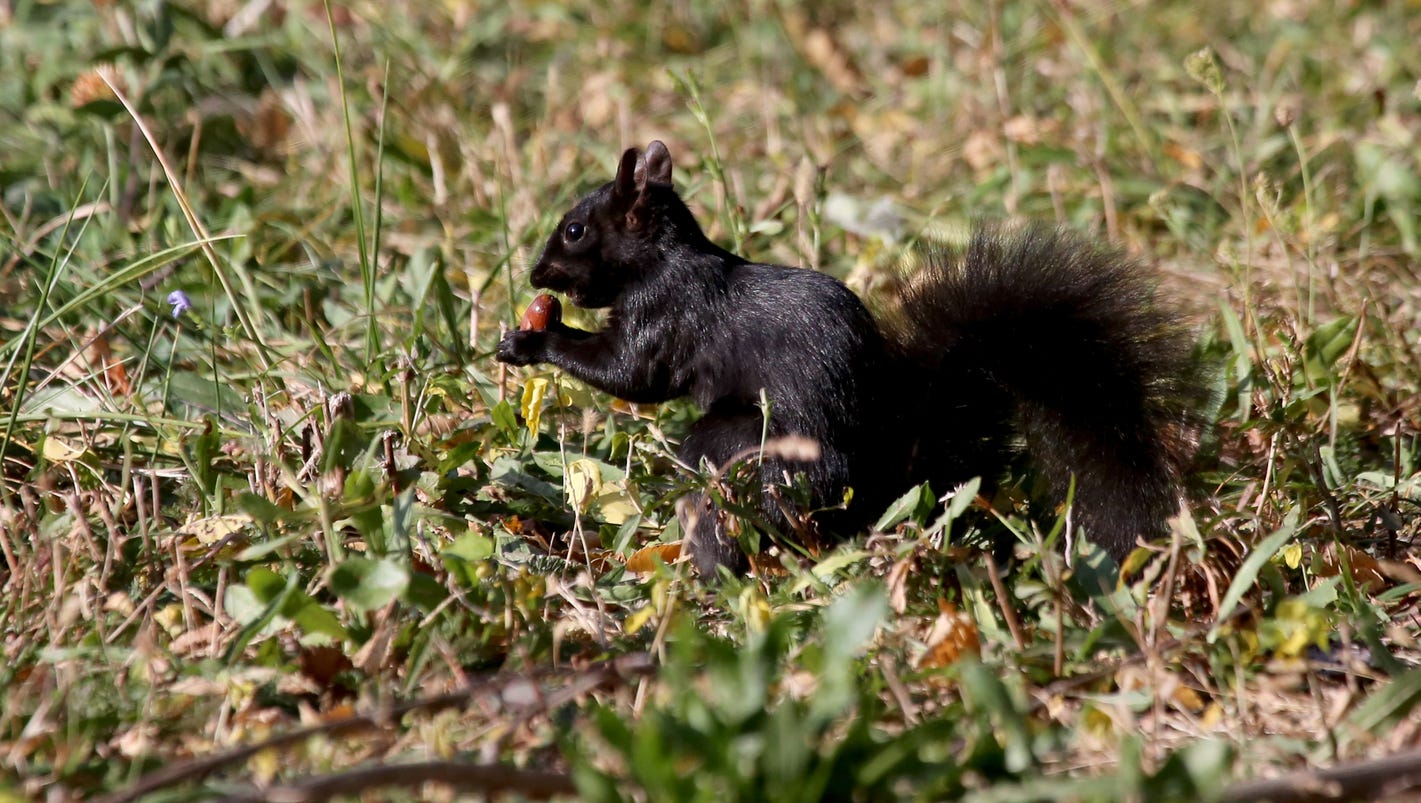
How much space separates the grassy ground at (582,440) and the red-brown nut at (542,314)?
135mm

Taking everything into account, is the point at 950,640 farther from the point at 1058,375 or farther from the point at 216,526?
the point at 216,526

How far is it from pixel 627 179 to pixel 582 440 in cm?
51

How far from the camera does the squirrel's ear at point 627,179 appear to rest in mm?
2674

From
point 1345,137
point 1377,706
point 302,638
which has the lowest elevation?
point 302,638

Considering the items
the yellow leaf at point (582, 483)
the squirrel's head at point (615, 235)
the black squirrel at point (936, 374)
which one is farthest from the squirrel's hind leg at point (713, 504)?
the squirrel's head at point (615, 235)

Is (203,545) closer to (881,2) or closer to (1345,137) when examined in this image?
(1345,137)

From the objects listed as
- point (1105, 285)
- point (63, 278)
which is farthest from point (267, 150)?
point (1105, 285)

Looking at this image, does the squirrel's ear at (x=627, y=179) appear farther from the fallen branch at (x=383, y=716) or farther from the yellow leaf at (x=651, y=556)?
the fallen branch at (x=383, y=716)

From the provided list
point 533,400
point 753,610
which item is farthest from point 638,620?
point 533,400

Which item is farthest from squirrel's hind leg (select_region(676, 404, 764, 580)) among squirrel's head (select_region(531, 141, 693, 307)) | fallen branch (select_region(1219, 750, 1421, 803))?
fallen branch (select_region(1219, 750, 1421, 803))

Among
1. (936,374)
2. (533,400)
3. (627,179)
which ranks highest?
(627,179)

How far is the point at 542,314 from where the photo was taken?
109 inches

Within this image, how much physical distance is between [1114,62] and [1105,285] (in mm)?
2614

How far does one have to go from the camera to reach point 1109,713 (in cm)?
185
